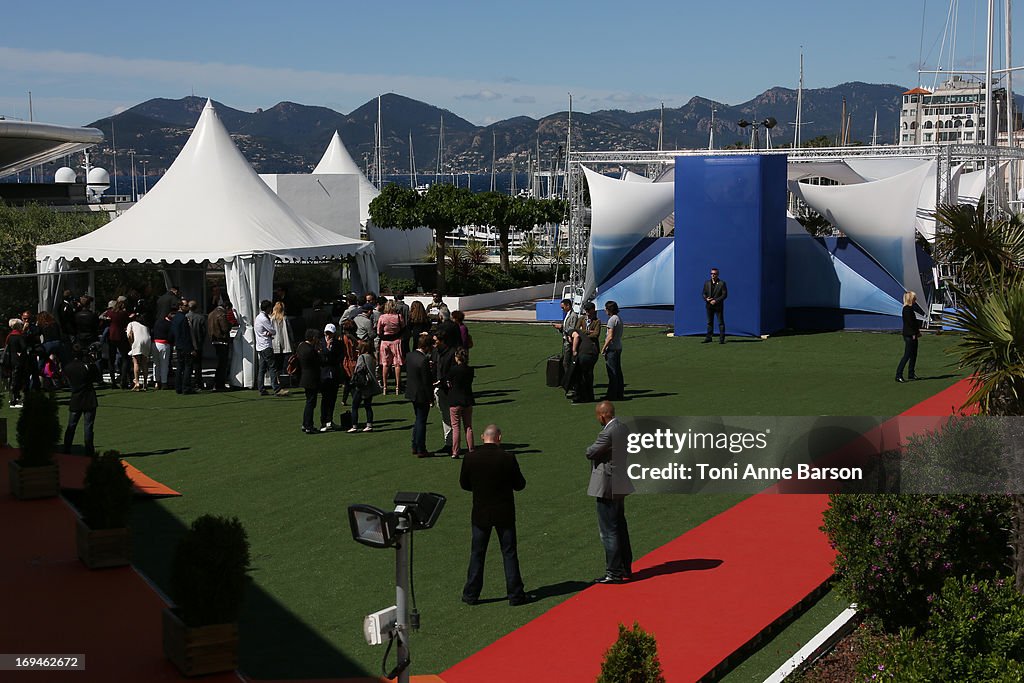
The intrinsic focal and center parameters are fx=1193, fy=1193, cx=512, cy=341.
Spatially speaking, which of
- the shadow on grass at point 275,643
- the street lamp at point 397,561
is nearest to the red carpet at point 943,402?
the shadow on grass at point 275,643

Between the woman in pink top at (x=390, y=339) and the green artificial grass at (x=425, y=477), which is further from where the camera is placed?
the woman in pink top at (x=390, y=339)

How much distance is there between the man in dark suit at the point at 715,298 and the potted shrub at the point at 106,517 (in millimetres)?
15377

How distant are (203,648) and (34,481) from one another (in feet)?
19.0

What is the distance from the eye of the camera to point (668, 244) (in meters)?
27.6

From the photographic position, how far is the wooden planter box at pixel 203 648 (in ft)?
25.0

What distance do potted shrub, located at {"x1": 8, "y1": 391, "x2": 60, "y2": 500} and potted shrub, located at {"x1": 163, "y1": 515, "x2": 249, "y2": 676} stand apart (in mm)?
5428

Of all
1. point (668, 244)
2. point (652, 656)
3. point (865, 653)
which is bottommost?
point (865, 653)

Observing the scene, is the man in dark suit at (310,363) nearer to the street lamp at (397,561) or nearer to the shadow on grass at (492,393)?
the shadow on grass at (492,393)

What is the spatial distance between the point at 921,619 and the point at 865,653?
55cm

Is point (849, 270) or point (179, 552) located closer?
point (179, 552)

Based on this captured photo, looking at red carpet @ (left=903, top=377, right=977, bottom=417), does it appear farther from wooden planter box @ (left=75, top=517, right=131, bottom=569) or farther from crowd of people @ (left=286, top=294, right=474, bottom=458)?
wooden planter box @ (left=75, top=517, right=131, bottom=569)

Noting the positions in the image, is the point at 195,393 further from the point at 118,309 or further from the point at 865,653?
the point at 865,653

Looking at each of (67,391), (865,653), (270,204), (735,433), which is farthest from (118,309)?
(865,653)

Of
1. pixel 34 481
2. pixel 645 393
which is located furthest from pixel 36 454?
pixel 645 393
